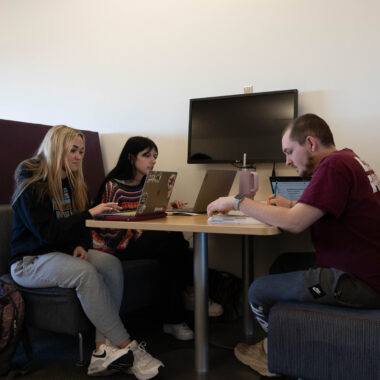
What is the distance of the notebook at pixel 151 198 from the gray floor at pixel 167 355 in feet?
2.28

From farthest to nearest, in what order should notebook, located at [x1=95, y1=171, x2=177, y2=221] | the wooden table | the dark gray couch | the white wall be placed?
the white wall, notebook, located at [x1=95, y1=171, x2=177, y2=221], the wooden table, the dark gray couch

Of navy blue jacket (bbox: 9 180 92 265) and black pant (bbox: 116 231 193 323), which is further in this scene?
black pant (bbox: 116 231 193 323)

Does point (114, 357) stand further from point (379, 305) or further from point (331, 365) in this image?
point (379, 305)

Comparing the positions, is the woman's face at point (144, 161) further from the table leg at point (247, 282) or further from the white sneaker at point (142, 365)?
the white sneaker at point (142, 365)

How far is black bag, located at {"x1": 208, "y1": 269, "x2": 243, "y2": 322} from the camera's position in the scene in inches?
95.0

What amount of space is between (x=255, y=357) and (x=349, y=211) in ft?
2.88

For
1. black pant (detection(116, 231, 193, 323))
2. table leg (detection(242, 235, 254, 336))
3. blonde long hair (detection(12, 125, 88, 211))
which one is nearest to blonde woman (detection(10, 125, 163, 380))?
blonde long hair (detection(12, 125, 88, 211))

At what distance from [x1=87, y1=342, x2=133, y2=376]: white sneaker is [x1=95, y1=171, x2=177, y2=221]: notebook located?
1.85 ft

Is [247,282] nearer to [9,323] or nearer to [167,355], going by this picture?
[167,355]

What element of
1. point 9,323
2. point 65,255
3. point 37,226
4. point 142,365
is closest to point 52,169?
point 37,226

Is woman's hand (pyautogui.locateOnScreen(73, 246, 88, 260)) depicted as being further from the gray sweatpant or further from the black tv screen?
the black tv screen

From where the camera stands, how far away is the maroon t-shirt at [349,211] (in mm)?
1186

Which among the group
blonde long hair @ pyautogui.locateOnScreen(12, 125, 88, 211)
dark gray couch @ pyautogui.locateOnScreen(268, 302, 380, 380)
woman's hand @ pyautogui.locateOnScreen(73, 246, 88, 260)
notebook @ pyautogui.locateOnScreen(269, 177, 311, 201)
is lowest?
dark gray couch @ pyautogui.locateOnScreen(268, 302, 380, 380)

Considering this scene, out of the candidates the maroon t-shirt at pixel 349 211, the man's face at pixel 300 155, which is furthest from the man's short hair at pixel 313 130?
the maroon t-shirt at pixel 349 211
